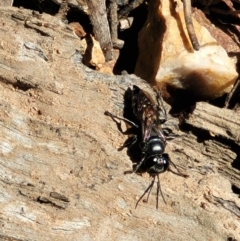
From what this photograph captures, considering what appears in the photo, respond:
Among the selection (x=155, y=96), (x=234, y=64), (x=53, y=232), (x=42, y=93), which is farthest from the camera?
(x=234, y=64)

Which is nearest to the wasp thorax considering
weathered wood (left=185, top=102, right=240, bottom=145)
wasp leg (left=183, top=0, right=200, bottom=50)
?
weathered wood (left=185, top=102, right=240, bottom=145)

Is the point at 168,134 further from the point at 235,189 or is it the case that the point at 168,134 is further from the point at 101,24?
the point at 101,24

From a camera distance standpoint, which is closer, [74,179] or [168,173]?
[74,179]

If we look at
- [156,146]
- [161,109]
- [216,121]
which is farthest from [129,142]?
[216,121]

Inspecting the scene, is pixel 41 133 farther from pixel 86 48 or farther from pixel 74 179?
pixel 86 48

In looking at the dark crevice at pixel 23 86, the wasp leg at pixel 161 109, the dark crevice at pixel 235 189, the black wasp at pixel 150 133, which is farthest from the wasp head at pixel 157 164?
the dark crevice at pixel 23 86

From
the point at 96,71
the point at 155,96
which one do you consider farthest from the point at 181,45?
the point at 96,71
